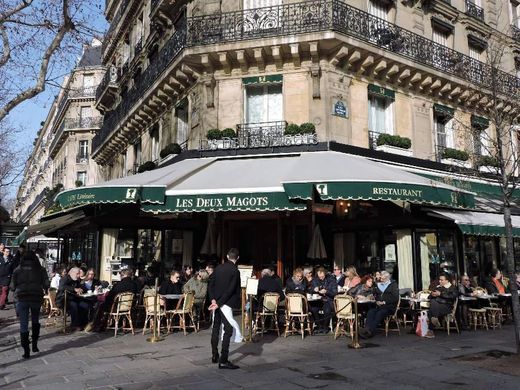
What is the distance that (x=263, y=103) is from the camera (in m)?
13.5

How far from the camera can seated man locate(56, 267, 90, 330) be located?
10.1 m

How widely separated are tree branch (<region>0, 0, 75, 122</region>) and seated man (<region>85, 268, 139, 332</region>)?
3958 mm

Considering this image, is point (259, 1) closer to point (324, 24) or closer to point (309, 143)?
point (324, 24)

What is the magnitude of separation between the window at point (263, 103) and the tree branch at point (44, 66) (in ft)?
16.6

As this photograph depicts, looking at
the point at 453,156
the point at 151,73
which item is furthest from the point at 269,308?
the point at 151,73

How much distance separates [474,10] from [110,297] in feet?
53.9

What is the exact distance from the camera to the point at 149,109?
17203 mm

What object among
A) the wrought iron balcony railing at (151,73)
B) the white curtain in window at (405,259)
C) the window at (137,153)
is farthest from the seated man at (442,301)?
the window at (137,153)

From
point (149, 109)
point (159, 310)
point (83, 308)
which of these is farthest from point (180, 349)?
point (149, 109)

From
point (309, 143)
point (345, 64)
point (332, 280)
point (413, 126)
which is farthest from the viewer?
point (413, 126)

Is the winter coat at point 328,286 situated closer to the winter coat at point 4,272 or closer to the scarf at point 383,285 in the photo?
the scarf at point 383,285

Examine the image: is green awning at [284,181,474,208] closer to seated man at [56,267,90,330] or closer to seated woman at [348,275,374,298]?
seated woman at [348,275,374,298]

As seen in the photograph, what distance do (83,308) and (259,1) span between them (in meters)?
9.50

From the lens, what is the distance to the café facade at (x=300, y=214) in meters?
9.90
